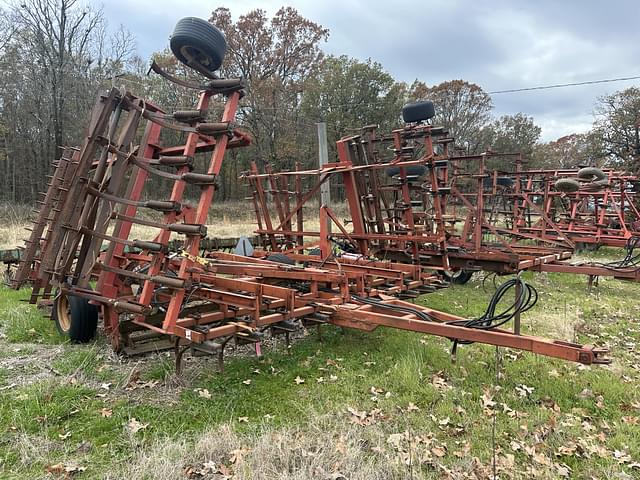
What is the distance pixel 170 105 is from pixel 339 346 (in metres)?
26.7

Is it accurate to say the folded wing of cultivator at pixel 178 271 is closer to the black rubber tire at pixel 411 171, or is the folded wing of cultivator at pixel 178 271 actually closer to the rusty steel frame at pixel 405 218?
the rusty steel frame at pixel 405 218

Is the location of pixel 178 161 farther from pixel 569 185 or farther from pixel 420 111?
pixel 569 185

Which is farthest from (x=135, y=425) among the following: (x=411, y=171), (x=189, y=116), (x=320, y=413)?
(x=411, y=171)

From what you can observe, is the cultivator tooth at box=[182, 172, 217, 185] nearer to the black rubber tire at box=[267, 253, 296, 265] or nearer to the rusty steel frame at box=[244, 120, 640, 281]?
the rusty steel frame at box=[244, 120, 640, 281]

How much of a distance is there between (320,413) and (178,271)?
6.63 feet

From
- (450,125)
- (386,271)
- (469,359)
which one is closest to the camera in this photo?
(469,359)

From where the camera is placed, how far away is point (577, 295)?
8586 mm

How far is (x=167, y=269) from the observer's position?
181 inches

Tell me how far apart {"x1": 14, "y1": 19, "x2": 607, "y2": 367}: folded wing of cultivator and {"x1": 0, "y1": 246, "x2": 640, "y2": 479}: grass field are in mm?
Result: 437

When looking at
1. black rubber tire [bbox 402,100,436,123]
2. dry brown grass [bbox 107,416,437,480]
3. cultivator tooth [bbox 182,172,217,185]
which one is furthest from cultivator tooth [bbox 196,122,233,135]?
black rubber tire [bbox 402,100,436,123]

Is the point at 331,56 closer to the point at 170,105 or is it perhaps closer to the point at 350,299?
the point at 170,105

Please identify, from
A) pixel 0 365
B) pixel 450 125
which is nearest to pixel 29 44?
pixel 0 365

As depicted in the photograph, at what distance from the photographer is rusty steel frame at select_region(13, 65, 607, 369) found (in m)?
3.66

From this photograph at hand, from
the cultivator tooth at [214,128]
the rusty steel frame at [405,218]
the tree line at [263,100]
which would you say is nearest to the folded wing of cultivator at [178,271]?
the cultivator tooth at [214,128]
